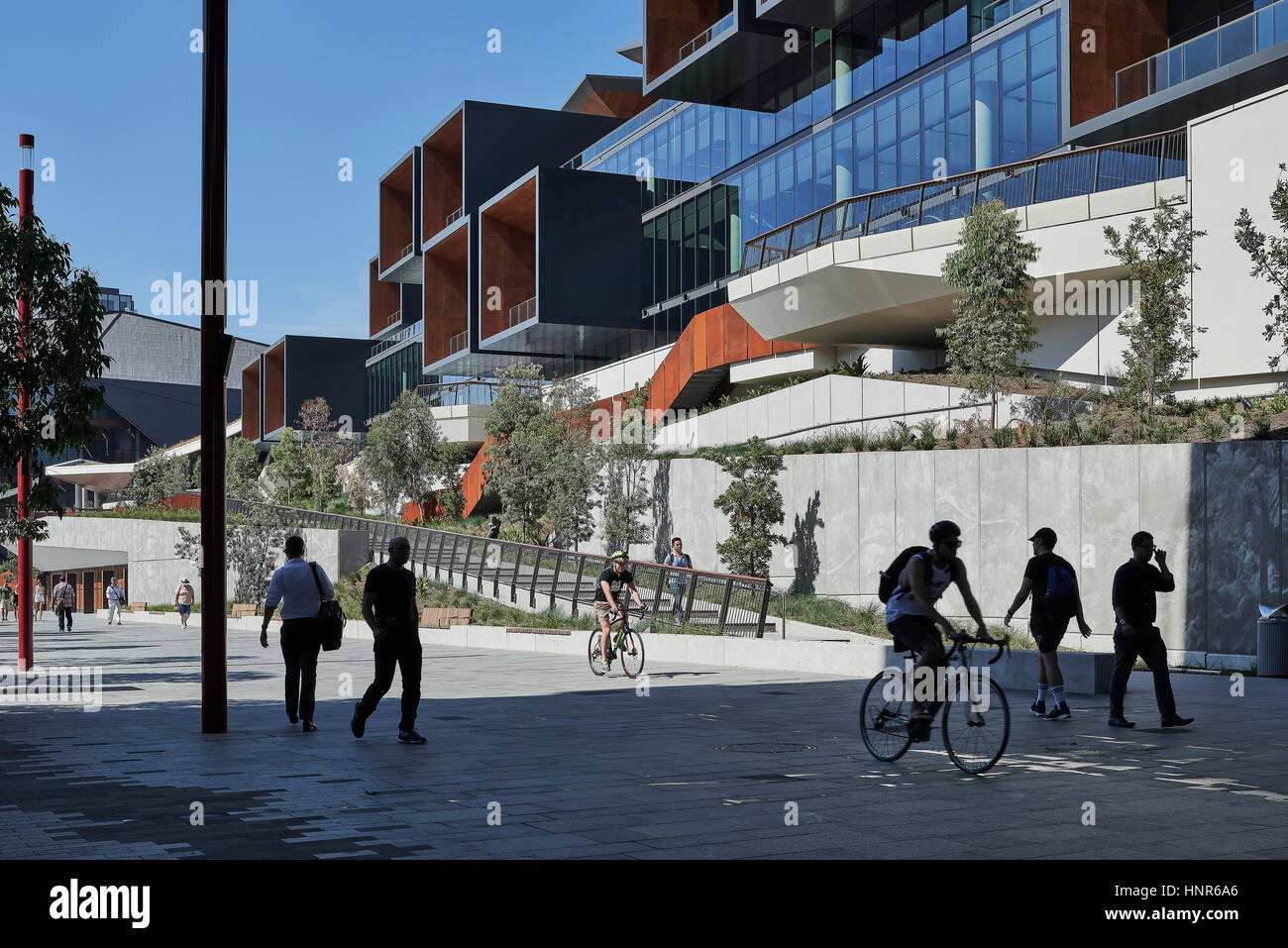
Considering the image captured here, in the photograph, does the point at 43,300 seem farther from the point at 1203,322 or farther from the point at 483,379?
the point at 483,379

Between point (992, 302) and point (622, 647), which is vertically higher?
point (992, 302)

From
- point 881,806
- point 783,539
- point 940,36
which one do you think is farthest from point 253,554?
point 881,806

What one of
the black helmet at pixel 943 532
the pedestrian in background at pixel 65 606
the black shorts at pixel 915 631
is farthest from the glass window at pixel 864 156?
the black shorts at pixel 915 631

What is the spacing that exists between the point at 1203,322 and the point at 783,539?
10.2 m

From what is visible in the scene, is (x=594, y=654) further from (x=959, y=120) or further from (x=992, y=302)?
(x=959, y=120)

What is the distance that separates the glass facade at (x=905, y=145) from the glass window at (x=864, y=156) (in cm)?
3

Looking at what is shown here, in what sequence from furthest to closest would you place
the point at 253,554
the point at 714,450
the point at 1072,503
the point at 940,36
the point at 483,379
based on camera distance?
the point at 483,379
the point at 253,554
the point at 940,36
the point at 714,450
the point at 1072,503

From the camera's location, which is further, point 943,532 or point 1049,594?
point 1049,594

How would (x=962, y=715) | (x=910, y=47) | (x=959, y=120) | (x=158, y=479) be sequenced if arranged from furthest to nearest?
(x=158, y=479) < (x=910, y=47) < (x=959, y=120) < (x=962, y=715)

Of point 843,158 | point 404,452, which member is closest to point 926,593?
point 843,158

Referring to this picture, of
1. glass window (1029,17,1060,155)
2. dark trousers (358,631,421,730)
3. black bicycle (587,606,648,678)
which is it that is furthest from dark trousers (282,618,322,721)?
glass window (1029,17,1060,155)

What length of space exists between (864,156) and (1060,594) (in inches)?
1174

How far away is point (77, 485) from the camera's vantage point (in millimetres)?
115625

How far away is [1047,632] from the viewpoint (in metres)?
11.9
